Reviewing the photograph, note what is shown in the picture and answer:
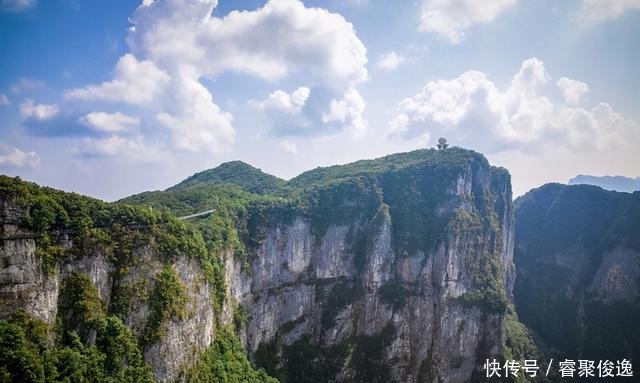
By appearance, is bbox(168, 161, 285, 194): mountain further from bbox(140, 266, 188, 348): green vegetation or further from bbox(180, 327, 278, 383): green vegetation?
bbox(140, 266, 188, 348): green vegetation

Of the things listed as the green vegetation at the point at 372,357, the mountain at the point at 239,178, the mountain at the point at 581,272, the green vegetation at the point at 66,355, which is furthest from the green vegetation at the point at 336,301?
the mountain at the point at 581,272

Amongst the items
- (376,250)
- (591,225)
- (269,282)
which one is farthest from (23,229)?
(591,225)

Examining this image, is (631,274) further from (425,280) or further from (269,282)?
(269,282)

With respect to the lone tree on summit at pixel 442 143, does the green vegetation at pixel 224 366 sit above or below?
below

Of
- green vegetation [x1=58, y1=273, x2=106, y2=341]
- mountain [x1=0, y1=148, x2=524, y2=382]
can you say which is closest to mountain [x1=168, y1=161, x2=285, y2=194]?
mountain [x1=0, y1=148, x2=524, y2=382]

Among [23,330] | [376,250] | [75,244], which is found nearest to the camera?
[23,330]

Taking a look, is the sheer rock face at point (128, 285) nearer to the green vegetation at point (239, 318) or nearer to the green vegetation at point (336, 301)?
the green vegetation at point (239, 318)
